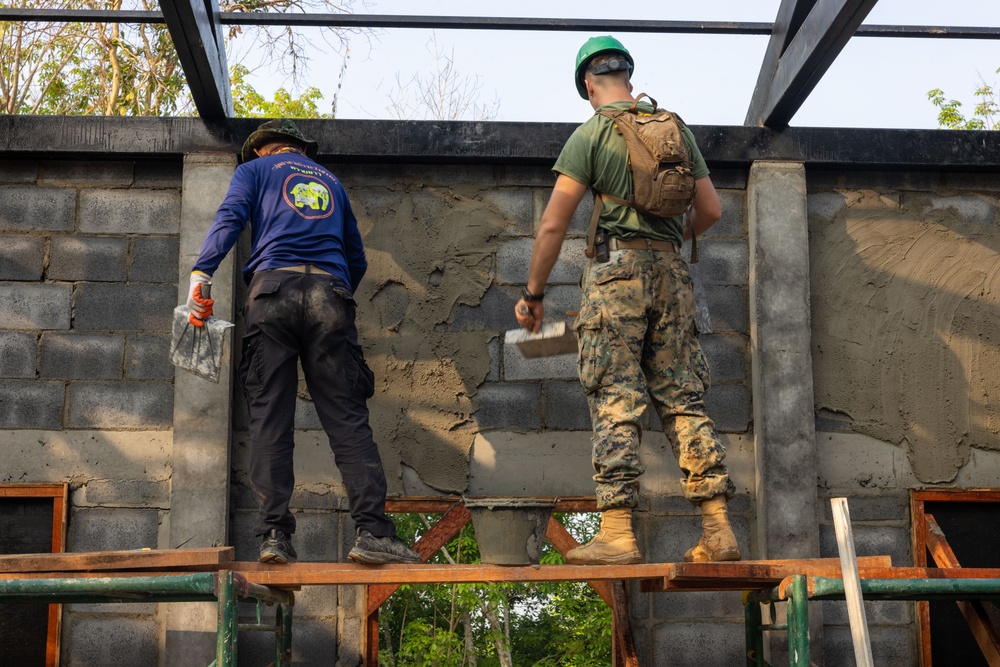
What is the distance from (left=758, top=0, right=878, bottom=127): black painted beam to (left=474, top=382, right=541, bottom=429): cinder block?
188cm

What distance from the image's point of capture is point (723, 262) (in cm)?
565

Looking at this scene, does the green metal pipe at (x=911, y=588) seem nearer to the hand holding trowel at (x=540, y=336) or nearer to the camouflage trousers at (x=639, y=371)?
the camouflage trousers at (x=639, y=371)

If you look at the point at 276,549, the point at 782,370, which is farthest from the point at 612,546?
the point at 782,370

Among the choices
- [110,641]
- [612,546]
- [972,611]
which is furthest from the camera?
[110,641]

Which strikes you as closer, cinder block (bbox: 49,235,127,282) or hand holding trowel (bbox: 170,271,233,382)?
hand holding trowel (bbox: 170,271,233,382)

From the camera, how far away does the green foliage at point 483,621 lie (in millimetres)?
16188

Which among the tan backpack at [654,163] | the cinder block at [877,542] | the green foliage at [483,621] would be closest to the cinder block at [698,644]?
the cinder block at [877,542]

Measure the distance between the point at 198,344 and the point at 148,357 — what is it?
1.19m

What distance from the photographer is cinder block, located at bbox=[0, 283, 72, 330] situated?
543 cm

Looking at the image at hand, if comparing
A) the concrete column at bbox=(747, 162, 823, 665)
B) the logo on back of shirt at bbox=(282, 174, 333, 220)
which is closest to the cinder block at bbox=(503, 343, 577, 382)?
the concrete column at bbox=(747, 162, 823, 665)

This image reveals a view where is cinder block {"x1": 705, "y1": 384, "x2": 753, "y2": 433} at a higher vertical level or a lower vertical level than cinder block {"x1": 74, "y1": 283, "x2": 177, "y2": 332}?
lower

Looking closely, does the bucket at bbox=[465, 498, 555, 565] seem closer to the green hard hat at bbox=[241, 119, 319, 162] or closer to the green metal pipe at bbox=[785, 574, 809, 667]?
the green metal pipe at bbox=[785, 574, 809, 667]

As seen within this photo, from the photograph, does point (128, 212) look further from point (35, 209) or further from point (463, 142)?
point (463, 142)

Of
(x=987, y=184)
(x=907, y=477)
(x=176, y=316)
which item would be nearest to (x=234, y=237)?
(x=176, y=316)
